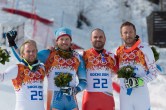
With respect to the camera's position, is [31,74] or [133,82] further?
[133,82]

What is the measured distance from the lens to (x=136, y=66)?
570cm

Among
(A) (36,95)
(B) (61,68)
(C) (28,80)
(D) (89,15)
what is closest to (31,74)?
(C) (28,80)

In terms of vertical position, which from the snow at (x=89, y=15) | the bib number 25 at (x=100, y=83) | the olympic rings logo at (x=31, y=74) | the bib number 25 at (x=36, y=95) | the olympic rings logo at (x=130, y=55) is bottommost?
the bib number 25 at (x=36, y=95)

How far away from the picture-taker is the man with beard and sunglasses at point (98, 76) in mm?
5664

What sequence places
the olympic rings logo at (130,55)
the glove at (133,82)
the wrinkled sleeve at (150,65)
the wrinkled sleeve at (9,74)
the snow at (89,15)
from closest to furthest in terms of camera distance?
1. the wrinkled sleeve at (9,74)
2. the glove at (133,82)
3. the wrinkled sleeve at (150,65)
4. the olympic rings logo at (130,55)
5. the snow at (89,15)

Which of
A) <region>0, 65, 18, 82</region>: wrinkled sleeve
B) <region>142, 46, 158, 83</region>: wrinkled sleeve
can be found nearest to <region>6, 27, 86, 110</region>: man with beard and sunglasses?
<region>0, 65, 18, 82</region>: wrinkled sleeve

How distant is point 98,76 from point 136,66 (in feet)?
1.85

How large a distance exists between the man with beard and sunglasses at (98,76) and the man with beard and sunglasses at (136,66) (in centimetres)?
20

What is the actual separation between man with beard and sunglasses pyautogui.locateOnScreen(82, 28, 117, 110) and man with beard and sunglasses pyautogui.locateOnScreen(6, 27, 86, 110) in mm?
189

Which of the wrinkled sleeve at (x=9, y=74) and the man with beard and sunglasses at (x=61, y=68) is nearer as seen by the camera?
the wrinkled sleeve at (x=9, y=74)

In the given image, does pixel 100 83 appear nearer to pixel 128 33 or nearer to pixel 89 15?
pixel 128 33

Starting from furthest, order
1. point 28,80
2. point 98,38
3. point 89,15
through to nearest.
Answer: point 89,15, point 98,38, point 28,80

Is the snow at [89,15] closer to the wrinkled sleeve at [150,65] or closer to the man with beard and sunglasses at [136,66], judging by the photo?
the man with beard and sunglasses at [136,66]

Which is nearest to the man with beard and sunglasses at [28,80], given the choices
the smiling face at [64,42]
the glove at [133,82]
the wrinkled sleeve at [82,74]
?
the smiling face at [64,42]
